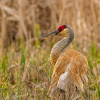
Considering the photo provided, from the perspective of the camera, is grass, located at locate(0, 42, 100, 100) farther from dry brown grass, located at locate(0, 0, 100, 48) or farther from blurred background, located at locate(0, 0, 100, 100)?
dry brown grass, located at locate(0, 0, 100, 48)

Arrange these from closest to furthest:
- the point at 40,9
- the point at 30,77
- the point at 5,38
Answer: the point at 30,77 < the point at 5,38 < the point at 40,9

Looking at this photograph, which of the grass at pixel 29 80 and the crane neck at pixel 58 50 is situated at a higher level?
the crane neck at pixel 58 50

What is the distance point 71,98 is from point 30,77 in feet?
4.14

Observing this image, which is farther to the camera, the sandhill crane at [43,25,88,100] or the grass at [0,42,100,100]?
the grass at [0,42,100,100]

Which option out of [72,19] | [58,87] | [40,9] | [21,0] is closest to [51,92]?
[58,87]

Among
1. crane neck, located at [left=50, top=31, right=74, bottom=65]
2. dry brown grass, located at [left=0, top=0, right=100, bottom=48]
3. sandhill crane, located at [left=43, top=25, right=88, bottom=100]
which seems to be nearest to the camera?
sandhill crane, located at [left=43, top=25, right=88, bottom=100]

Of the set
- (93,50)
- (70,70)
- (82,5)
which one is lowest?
(93,50)

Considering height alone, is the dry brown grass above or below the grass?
above

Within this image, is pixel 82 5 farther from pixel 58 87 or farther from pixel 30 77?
pixel 58 87

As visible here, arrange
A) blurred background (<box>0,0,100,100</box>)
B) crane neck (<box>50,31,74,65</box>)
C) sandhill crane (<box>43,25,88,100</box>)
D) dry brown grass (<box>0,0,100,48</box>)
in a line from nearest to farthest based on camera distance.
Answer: sandhill crane (<box>43,25,88,100</box>)
crane neck (<box>50,31,74,65</box>)
blurred background (<box>0,0,100,100</box>)
dry brown grass (<box>0,0,100,48</box>)

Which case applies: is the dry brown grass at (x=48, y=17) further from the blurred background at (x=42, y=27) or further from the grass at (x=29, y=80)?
the grass at (x=29, y=80)

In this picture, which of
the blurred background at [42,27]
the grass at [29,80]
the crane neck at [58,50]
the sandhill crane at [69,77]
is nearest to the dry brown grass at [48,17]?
the blurred background at [42,27]

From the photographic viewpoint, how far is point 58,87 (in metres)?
3.00

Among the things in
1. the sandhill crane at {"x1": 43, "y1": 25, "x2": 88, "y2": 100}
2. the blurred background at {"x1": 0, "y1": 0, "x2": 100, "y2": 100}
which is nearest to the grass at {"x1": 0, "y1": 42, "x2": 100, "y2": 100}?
the blurred background at {"x1": 0, "y1": 0, "x2": 100, "y2": 100}
